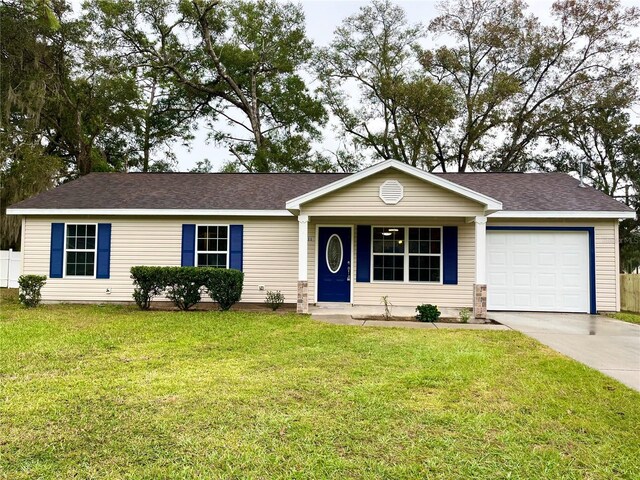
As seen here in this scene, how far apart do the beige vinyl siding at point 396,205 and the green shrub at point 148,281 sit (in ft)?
11.6

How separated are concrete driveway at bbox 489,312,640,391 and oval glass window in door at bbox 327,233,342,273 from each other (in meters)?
3.85

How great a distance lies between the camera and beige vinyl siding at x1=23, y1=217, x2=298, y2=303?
10695 mm

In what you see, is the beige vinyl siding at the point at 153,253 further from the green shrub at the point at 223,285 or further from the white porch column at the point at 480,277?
the white porch column at the point at 480,277

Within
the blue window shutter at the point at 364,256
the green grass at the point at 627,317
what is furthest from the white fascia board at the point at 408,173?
the green grass at the point at 627,317

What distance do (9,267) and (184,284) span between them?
33.1ft

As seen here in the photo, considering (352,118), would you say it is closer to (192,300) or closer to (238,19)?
(238,19)

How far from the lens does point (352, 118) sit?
2338 centimetres

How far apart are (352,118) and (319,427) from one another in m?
21.8

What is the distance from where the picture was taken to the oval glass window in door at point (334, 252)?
10.8 m

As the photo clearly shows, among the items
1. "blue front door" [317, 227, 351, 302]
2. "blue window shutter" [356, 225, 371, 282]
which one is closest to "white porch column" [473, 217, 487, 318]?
"blue window shutter" [356, 225, 371, 282]

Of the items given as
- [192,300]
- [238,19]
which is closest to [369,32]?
[238,19]

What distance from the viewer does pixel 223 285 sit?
943 cm

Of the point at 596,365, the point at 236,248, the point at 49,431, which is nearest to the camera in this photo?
the point at 49,431

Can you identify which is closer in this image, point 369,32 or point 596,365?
point 596,365
